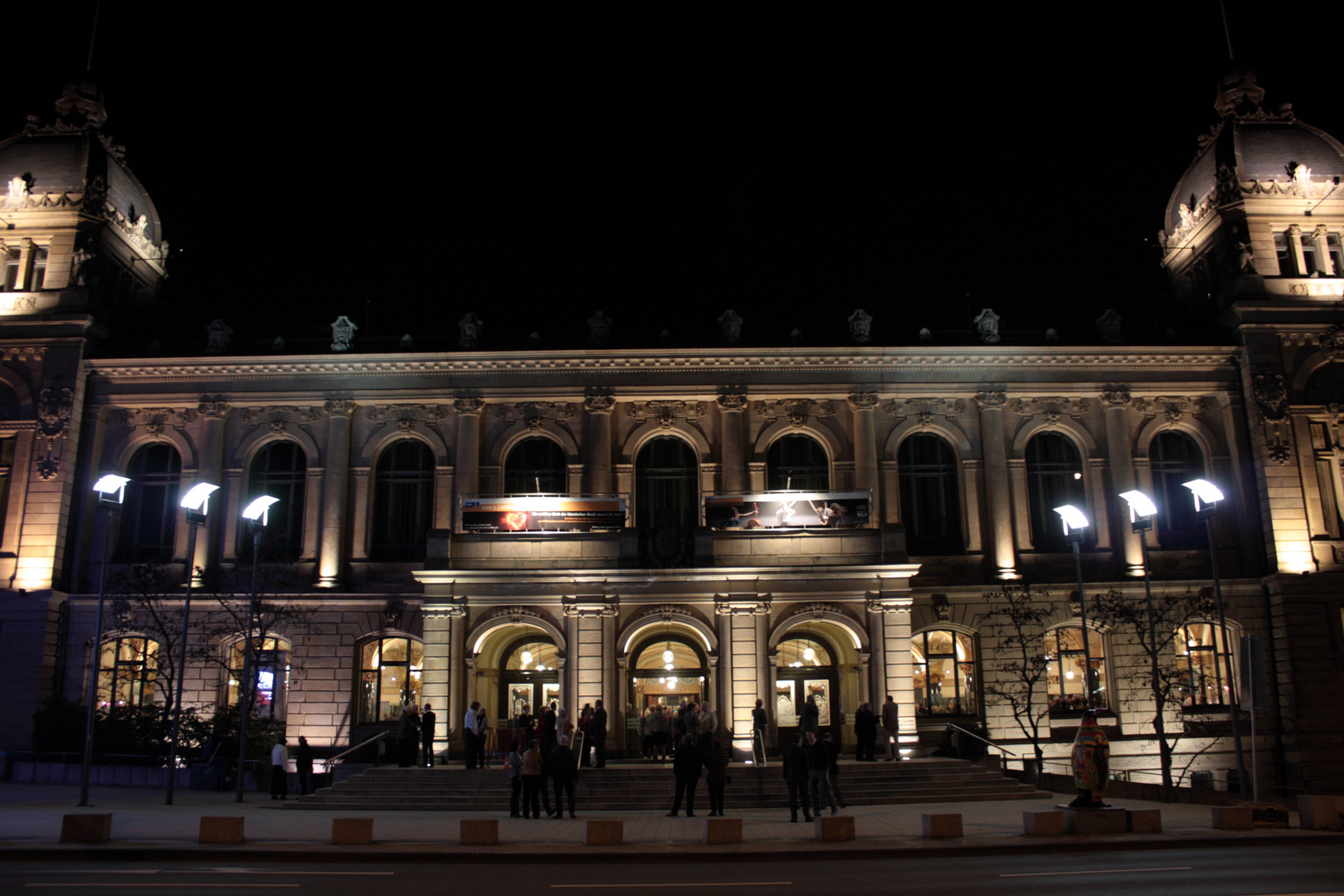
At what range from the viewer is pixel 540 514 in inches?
Answer: 1340

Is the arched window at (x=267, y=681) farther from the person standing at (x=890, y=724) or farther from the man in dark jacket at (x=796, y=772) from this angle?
the man in dark jacket at (x=796, y=772)

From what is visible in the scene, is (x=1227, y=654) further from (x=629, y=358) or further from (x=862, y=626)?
(x=629, y=358)

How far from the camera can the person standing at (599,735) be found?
28.1 m

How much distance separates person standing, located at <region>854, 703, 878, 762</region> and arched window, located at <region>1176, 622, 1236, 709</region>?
1387cm

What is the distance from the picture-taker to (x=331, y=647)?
1422 inches

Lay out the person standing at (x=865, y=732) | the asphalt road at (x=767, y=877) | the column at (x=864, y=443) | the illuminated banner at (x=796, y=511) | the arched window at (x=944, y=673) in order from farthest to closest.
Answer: the column at (x=864, y=443) < the arched window at (x=944, y=673) < the illuminated banner at (x=796, y=511) < the person standing at (x=865, y=732) < the asphalt road at (x=767, y=877)

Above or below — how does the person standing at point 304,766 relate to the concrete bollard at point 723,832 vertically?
above

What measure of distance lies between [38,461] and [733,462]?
83.5ft

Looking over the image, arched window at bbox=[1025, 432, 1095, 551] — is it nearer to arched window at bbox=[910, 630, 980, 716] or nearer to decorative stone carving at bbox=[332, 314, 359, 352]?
arched window at bbox=[910, 630, 980, 716]

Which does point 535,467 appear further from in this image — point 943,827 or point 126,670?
point 943,827

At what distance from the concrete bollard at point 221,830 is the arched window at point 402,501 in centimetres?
1981

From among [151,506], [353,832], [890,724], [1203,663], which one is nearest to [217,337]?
[151,506]

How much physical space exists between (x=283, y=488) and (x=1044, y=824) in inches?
1194

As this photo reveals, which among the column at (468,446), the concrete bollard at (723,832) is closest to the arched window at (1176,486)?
the column at (468,446)
